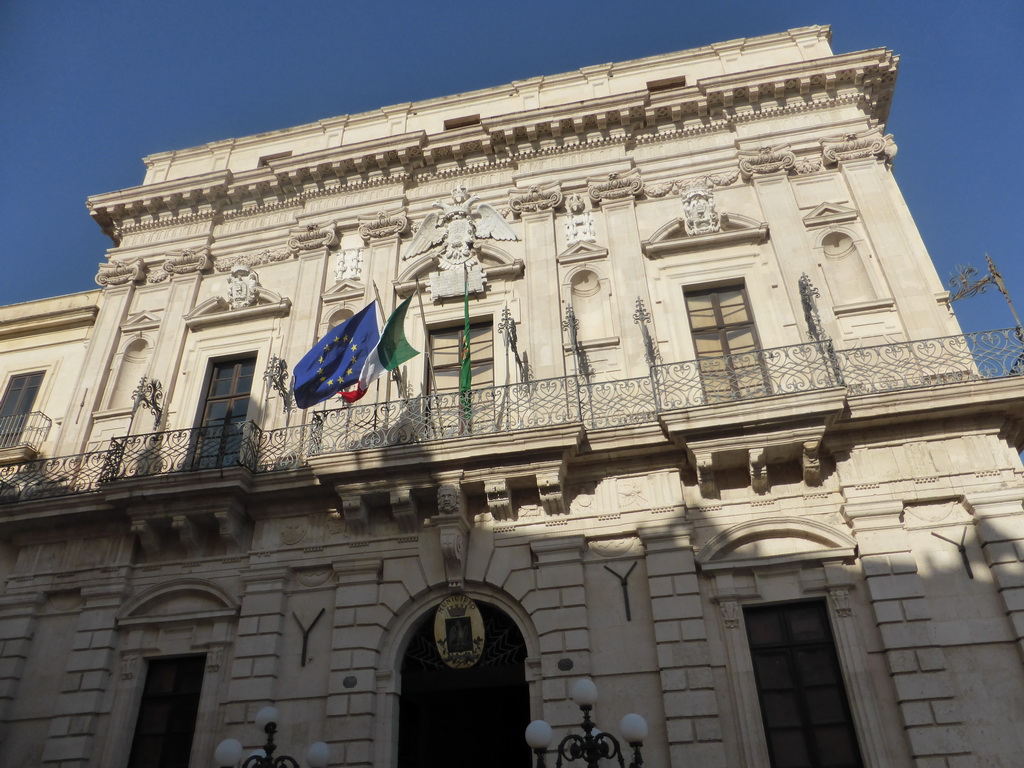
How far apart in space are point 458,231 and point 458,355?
2.55 m

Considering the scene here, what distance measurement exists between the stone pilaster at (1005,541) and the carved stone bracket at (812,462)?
1.77m

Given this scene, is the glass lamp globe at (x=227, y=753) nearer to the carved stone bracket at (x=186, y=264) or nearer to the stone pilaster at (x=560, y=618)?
the stone pilaster at (x=560, y=618)

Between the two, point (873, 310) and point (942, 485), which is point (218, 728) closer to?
point (942, 485)

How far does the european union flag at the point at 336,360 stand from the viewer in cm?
1147

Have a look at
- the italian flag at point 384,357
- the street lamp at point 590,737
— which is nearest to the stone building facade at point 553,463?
the italian flag at point 384,357

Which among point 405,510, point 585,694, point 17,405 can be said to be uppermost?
point 17,405

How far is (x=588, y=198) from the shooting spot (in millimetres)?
14125

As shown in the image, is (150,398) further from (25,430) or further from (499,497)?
(499,497)

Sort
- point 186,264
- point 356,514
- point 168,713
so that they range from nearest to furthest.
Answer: point 168,713
point 356,514
point 186,264

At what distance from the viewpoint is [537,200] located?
46.3 ft

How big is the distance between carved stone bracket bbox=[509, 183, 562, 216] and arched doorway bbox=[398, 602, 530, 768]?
24.0 ft

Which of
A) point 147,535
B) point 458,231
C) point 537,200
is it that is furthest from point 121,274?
point 537,200

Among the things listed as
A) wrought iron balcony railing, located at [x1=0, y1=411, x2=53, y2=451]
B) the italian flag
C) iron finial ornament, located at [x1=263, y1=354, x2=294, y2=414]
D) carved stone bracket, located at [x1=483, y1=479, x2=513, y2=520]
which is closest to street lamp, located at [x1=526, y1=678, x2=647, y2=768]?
carved stone bracket, located at [x1=483, y1=479, x2=513, y2=520]

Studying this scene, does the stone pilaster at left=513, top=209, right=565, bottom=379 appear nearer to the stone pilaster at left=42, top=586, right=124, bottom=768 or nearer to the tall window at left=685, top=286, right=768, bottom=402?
the tall window at left=685, top=286, right=768, bottom=402
